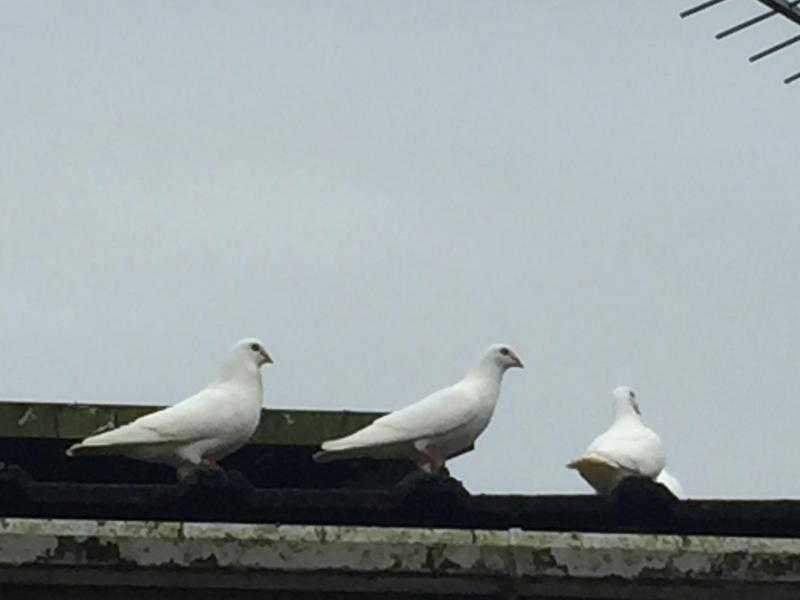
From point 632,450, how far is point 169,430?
107 inches

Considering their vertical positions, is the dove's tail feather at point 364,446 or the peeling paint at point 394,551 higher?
the dove's tail feather at point 364,446

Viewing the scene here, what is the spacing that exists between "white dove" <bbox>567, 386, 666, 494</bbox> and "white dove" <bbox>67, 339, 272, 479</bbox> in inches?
68.5

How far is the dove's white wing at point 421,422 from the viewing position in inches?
643

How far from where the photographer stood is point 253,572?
40.7 feet

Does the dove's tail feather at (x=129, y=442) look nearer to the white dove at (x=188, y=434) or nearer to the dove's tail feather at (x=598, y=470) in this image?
the white dove at (x=188, y=434)

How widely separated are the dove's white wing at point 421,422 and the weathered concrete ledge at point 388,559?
3556mm

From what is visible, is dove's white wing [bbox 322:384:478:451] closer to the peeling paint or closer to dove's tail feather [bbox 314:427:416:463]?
dove's tail feather [bbox 314:427:416:463]

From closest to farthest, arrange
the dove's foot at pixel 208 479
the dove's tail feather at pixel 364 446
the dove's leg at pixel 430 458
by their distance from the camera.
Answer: the dove's foot at pixel 208 479 < the dove's tail feather at pixel 364 446 < the dove's leg at pixel 430 458

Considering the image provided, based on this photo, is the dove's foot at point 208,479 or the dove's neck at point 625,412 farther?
the dove's neck at point 625,412

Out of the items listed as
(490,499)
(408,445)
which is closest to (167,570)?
(490,499)

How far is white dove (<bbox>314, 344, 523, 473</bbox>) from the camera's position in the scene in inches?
647

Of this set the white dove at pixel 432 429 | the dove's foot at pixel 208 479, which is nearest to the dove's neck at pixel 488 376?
the white dove at pixel 432 429

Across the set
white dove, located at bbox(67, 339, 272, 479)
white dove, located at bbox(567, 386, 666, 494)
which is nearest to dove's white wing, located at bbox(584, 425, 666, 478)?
white dove, located at bbox(567, 386, 666, 494)

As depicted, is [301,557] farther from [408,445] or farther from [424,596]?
[408,445]
